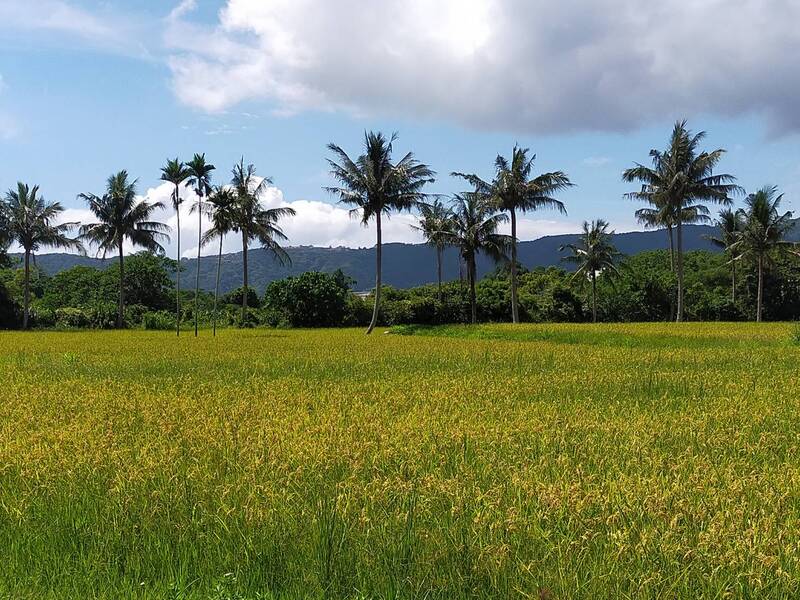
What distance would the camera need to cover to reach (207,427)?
6.41 metres

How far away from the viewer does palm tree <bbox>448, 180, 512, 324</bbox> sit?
3841cm

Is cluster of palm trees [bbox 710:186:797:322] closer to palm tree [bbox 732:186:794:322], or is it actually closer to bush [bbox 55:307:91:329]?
palm tree [bbox 732:186:794:322]

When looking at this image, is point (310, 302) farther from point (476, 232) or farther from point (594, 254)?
point (594, 254)

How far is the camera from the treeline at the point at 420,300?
42062mm

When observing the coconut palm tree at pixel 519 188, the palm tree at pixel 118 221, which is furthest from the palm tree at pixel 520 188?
the palm tree at pixel 118 221

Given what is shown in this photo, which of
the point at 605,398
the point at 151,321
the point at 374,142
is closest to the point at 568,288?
the point at 374,142

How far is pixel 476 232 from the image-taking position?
38.8m

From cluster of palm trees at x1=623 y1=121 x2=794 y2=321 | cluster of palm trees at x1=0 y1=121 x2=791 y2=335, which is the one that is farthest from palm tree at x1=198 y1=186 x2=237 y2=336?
cluster of palm trees at x1=623 y1=121 x2=794 y2=321

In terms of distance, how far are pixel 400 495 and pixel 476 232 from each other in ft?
116

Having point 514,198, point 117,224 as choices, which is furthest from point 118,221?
point 514,198

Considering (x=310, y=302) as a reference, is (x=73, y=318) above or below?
below

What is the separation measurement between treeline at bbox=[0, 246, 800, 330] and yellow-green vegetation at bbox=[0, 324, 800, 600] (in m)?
27.0

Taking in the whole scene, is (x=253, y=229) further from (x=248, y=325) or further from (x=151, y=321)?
(x=151, y=321)

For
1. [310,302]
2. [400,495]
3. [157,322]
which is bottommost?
[400,495]
